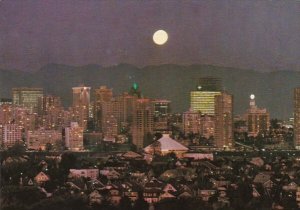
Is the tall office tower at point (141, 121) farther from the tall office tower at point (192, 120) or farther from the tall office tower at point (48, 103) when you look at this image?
the tall office tower at point (48, 103)

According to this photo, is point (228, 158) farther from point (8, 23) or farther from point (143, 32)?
point (8, 23)

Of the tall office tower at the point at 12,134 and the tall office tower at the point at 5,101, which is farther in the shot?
the tall office tower at the point at 12,134

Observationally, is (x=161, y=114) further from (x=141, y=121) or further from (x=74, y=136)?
(x=74, y=136)

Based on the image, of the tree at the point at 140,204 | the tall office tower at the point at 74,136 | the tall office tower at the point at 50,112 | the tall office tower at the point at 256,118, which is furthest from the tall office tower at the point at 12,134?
the tall office tower at the point at 256,118

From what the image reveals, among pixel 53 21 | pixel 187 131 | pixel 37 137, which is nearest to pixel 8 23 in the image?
pixel 53 21

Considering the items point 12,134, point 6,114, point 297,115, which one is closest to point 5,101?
point 6,114

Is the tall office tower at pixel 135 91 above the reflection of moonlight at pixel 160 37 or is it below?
below
